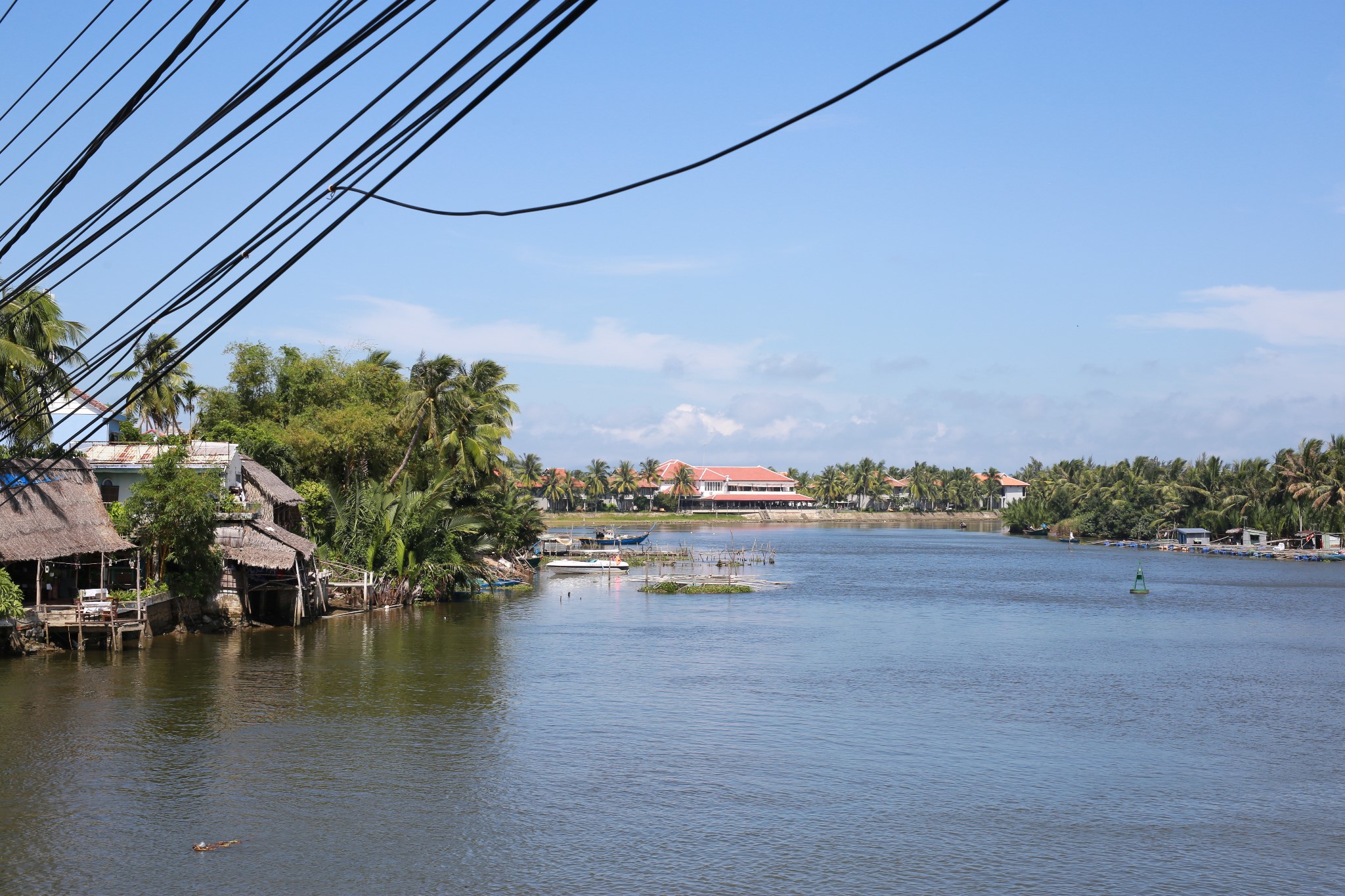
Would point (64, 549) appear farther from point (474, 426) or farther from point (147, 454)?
point (474, 426)

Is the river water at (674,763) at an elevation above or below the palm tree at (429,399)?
below

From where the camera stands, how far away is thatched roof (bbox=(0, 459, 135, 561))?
88.8 feet

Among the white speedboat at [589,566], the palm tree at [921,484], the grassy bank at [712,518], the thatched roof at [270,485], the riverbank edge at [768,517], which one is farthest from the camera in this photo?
the palm tree at [921,484]

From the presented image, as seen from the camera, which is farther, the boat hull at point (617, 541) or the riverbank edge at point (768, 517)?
the riverbank edge at point (768, 517)

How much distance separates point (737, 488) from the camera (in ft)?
540

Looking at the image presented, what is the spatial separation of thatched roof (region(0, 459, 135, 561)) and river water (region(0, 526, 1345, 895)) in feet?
9.27

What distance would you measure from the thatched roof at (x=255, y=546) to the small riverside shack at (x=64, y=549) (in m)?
3.05

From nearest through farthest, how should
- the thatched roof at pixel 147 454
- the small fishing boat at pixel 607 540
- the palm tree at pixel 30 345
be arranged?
the palm tree at pixel 30 345 → the thatched roof at pixel 147 454 → the small fishing boat at pixel 607 540

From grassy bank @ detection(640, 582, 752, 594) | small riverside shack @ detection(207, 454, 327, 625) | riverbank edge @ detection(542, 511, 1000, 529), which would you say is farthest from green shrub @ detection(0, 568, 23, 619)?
riverbank edge @ detection(542, 511, 1000, 529)

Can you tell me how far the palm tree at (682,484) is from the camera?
155m

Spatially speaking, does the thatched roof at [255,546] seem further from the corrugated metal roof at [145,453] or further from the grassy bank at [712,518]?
the grassy bank at [712,518]

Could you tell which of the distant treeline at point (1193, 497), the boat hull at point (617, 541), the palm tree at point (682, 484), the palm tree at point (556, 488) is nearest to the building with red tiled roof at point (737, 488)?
the palm tree at point (682, 484)

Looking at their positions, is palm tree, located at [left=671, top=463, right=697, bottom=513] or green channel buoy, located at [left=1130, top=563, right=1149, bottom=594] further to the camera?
palm tree, located at [left=671, top=463, right=697, bottom=513]

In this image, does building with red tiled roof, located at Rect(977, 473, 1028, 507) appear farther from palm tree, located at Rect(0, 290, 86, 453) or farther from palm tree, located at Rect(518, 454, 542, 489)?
palm tree, located at Rect(0, 290, 86, 453)
